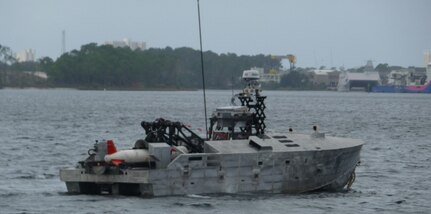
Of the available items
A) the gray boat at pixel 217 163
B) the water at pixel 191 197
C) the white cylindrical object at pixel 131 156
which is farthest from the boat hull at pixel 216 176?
the white cylindrical object at pixel 131 156

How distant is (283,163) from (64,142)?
106ft

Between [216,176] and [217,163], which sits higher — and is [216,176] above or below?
below

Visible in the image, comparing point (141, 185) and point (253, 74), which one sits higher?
point (253, 74)

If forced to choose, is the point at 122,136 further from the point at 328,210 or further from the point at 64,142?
the point at 328,210

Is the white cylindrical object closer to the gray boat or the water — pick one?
the gray boat

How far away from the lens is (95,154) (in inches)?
1519

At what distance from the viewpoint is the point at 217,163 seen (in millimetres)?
38062

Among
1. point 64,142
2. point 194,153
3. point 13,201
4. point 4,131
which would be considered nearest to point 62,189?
point 13,201

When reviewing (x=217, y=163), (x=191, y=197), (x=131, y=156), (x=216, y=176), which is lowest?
(x=191, y=197)

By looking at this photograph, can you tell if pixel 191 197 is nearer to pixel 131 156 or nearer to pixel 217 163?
pixel 217 163

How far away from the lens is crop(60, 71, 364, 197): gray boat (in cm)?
3750

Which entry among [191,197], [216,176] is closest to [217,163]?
[216,176]

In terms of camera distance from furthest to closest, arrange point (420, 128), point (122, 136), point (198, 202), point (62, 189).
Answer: point (420, 128) → point (122, 136) → point (62, 189) → point (198, 202)

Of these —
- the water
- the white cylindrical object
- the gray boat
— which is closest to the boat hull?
the gray boat
